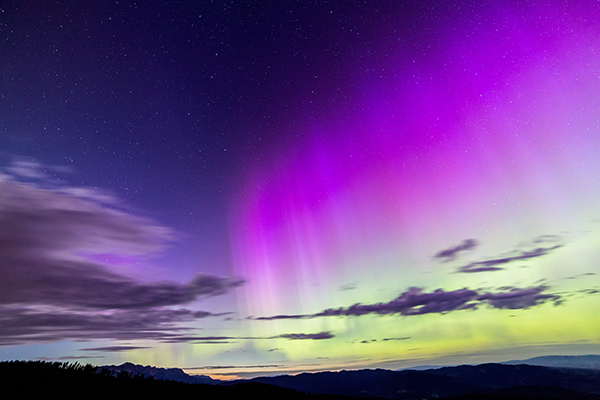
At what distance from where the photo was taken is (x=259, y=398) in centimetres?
Result: 2955

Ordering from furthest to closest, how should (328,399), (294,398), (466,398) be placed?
(466,398) < (328,399) < (294,398)

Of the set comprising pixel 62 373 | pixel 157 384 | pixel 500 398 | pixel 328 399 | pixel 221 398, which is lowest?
pixel 500 398

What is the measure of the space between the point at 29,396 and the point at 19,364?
27.5 ft

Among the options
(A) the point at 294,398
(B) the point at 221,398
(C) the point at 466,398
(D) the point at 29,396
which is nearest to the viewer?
(D) the point at 29,396

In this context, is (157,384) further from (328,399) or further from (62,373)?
(328,399)

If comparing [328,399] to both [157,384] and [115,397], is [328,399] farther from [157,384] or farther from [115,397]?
[115,397]

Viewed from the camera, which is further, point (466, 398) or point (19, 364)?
point (466, 398)

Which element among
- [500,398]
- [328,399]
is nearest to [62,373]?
[328,399]

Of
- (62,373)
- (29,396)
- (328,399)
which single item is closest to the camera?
(29,396)

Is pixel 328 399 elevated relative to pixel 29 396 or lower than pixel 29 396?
A: lower

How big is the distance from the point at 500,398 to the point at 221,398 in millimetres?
219138

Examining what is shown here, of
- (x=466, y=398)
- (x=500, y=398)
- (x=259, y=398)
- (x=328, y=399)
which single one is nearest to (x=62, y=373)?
(x=259, y=398)

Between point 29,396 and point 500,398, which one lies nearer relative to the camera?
point 29,396

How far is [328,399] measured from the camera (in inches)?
1730
